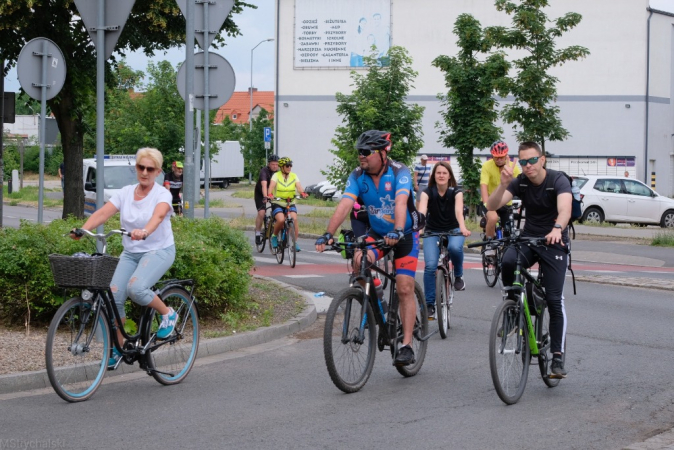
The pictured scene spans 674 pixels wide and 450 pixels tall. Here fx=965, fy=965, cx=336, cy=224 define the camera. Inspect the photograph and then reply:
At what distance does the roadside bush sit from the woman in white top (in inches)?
65.3

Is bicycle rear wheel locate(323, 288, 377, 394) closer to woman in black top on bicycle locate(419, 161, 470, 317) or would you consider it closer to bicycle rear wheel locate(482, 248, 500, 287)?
woman in black top on bicycle locate(419, 161, 470, 317)

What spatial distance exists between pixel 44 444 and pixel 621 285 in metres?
11.1

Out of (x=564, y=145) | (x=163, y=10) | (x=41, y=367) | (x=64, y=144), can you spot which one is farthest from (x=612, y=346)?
(x=564, y=145)

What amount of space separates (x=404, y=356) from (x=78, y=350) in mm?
2415

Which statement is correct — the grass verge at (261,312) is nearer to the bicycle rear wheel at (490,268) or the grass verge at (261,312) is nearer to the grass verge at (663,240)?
the bicycle rear wheel at (490,268)

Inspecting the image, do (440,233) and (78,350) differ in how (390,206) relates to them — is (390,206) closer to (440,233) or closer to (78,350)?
(78,350)

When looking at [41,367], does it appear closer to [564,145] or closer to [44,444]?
[44,444]

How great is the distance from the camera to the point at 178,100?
109 feet

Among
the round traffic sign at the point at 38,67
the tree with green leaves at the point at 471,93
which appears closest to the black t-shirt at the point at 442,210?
the round traffic sign at the point at 38,67

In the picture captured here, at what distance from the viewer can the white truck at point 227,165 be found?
65875mm

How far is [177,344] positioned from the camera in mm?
7586

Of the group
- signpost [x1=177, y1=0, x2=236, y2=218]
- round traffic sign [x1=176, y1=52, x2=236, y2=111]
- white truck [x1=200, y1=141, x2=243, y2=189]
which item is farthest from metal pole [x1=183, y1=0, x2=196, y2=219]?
white truck [x1=200, y1=141, x2=243, y2=189]

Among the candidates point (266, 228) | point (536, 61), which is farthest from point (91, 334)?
point (536, 61)

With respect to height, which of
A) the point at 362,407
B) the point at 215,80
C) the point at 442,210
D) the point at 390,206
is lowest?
the point at 362,407
